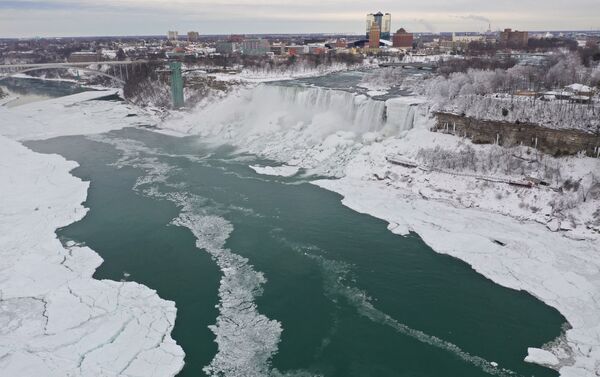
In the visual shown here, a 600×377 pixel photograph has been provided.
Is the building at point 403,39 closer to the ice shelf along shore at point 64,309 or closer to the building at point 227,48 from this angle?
the building at point 227,48

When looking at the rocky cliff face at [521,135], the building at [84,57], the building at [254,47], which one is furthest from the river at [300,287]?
the building at [254,47]

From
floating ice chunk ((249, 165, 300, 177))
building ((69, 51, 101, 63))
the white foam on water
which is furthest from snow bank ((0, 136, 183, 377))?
building ((69, 51, 101, 63))

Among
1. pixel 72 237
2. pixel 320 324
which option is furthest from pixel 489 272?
pixel 72 237

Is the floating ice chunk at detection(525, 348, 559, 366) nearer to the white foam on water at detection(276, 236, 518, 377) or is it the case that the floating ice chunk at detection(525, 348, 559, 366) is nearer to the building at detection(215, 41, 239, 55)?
the white foam on water at detection(276, 236, 518, 377)

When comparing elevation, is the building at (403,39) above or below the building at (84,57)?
above

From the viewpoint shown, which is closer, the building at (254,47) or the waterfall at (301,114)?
the waterfall at (301,114)

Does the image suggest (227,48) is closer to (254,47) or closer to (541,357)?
(254,47)
